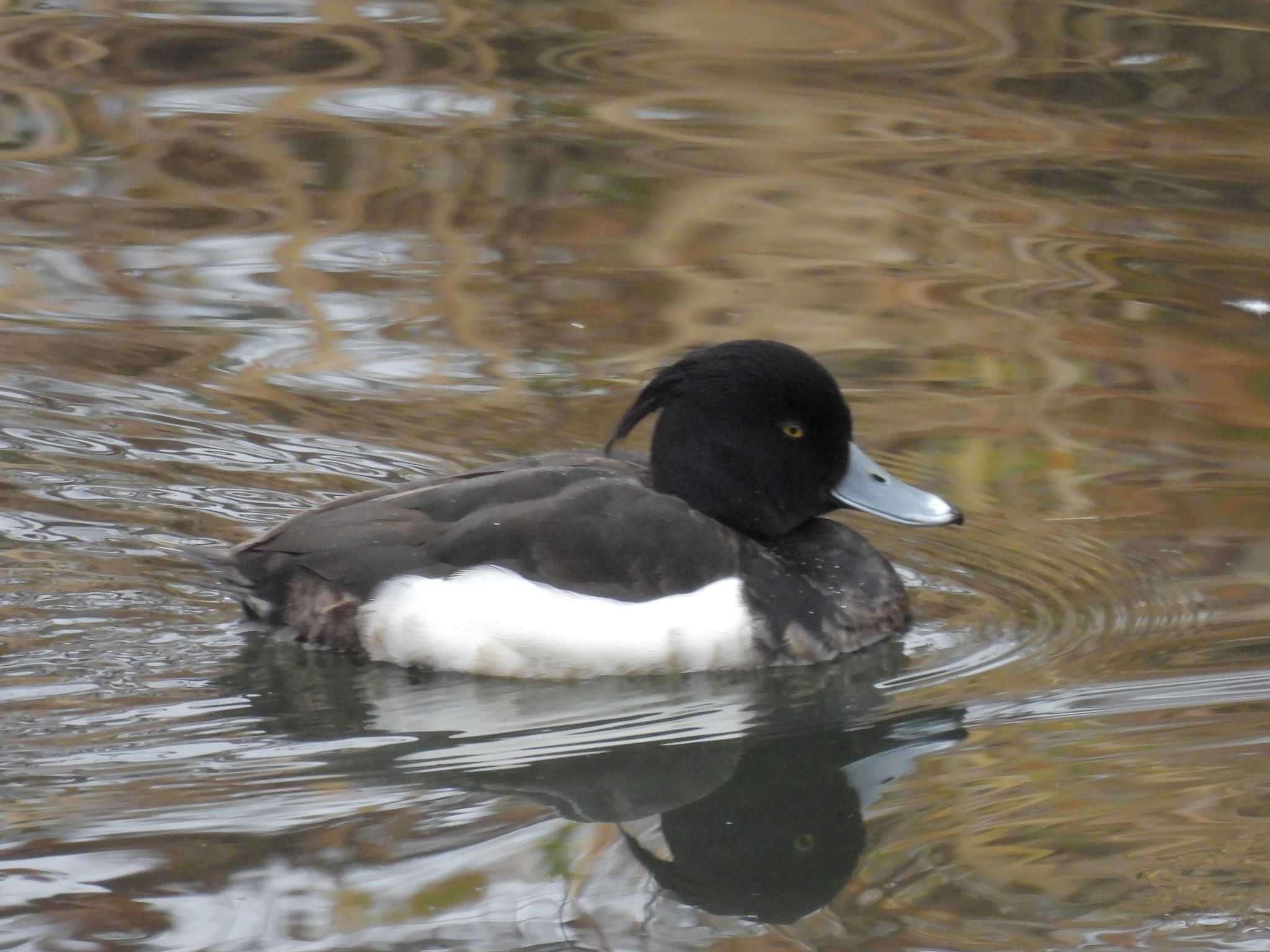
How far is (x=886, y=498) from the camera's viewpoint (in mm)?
5430

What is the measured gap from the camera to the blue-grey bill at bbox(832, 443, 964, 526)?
5.39 meters

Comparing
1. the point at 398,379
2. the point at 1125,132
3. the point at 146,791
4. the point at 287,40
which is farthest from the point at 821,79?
the point at 146,791

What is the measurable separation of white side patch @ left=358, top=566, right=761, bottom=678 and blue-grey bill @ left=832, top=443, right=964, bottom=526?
1.86 ft

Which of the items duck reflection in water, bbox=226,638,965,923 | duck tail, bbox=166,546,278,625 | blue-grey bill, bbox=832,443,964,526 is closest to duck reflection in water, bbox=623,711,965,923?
duck reflection in water, bbox=226,638,965,923

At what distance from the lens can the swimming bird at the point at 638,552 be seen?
4.98 m

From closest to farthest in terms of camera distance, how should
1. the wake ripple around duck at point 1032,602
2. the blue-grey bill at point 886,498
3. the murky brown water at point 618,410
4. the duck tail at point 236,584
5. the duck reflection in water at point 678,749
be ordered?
the murky brown water at point 618,410 < the duck reflection in water at point 678,749 < the wake ripple around duck at point 1032,602 < the duck tail at point 236,584 < the blue-grey bill at point 886,498

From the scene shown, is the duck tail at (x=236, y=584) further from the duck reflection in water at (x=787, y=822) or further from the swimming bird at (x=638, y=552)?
the duck reflection in water at (x=787, y=822)

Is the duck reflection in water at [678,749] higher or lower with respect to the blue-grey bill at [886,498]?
lower

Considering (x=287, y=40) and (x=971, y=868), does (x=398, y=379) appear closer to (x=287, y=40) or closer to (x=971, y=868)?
(x=971, y=868)

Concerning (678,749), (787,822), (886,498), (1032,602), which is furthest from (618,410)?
(787,822)

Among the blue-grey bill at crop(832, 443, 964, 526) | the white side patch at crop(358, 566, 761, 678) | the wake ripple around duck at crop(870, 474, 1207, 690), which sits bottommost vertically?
the wake ripple around duck at crop(870, 474, 1207, 690)

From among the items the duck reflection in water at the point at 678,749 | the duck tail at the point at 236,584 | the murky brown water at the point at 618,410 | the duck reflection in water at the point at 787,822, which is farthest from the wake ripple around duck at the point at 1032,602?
the duck tail at the point at 236,584

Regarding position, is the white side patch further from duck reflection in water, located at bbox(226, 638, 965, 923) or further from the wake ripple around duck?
the wake ripple around duck

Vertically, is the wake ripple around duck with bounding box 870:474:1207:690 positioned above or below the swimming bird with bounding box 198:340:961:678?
below
